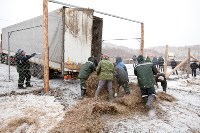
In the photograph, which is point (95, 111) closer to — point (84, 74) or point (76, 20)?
point (84, 74)

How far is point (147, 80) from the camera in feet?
28.7

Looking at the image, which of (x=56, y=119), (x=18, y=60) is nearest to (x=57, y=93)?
(x=18, y=60)

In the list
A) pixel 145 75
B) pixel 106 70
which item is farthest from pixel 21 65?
pixel 145 75

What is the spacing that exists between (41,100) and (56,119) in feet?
7.56

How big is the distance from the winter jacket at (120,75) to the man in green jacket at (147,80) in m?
0.85

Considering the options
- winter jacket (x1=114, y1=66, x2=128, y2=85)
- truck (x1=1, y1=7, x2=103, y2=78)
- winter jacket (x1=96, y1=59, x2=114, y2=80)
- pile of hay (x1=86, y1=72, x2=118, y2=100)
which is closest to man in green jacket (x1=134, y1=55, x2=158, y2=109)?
winter jacket (x1=114, y1=66, x2=128, y2=85)

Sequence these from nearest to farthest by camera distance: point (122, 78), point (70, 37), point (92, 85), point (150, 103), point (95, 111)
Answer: point (95, 111) < point (150, 103) < point (122, 78) < point (92, 85) < point (70, 37)

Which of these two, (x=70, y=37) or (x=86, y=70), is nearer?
(x=86, y=70)

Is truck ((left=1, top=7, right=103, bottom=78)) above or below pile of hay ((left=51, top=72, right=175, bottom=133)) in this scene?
above

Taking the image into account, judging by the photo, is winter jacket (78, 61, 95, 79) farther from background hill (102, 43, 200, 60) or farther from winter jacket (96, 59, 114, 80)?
background hill (102, 43, 200, 60)

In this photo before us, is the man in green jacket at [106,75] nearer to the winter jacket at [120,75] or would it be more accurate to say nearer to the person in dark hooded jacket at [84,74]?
the winter jacket at [120,75]

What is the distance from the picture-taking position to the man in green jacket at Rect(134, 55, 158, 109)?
8695 millimetres

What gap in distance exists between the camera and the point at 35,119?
769 centimetres

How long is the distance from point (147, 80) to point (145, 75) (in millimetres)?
192
